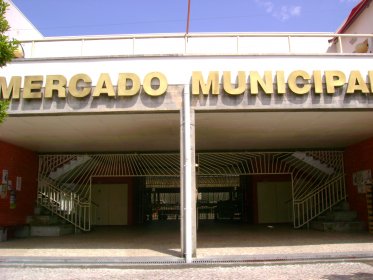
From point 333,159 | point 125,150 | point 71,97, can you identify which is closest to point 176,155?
point 125,150

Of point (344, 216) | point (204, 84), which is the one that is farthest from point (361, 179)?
point (204, 84)

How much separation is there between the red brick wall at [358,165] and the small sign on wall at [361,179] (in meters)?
0.13

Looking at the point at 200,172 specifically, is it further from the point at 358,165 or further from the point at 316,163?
the point at 358,165

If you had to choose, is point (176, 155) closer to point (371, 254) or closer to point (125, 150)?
point (125, 150)

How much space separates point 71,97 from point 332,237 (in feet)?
25.7

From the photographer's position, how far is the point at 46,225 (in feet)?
42.3

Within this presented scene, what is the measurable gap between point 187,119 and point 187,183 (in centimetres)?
131

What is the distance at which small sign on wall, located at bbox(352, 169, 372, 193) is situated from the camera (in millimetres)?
12188

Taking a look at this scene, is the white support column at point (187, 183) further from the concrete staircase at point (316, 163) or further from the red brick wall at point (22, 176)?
the concrete staircase at point (316, 163)

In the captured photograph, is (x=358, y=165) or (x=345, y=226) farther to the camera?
(x=358, y=165)

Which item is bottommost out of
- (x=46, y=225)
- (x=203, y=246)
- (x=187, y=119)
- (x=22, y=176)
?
(x=203, y=246)

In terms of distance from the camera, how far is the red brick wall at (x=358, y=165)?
12.4 m

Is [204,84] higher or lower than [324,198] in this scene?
higher

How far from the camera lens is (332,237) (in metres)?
11.0
